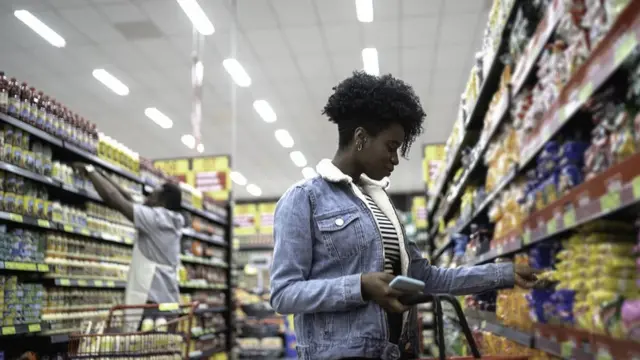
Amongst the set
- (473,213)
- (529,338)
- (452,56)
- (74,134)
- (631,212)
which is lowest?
(529,338)

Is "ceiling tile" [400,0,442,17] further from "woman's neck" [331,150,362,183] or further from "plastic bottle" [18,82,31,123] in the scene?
"woman's neck" [331,150,362,183]

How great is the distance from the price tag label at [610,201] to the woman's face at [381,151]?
0.60 meters

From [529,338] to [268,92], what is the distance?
28.3 feet

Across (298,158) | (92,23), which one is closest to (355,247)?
(92,23)

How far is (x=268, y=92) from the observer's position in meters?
10.8

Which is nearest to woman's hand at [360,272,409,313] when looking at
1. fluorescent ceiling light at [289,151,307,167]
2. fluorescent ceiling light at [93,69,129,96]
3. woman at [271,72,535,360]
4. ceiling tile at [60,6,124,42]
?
woman at [271,72,535,360]

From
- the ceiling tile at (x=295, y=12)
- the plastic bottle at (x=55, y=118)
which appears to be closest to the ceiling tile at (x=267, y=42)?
the ceiling tile at (x=295, y=12)

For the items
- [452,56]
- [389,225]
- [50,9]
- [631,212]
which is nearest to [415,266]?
[389,225]

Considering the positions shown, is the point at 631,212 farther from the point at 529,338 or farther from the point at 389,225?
the point at 529,338

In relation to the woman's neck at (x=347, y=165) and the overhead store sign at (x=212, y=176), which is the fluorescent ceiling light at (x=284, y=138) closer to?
the overhead store sign at (x=212, y=176)

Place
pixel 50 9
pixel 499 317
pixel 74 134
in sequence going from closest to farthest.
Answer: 1. pixel 499 317
2. pixel 74 134
3. pixel 50 9

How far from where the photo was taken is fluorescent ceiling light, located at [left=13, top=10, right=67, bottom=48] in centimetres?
764

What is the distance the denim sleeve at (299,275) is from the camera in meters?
1.64

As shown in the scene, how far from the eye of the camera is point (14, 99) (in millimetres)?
3988
